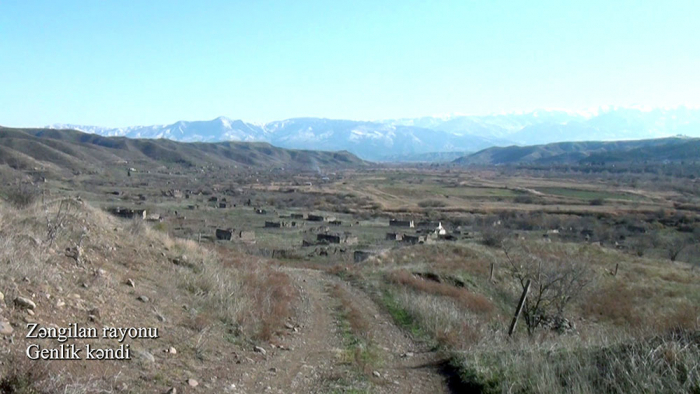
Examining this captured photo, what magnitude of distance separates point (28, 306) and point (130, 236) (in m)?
7.45

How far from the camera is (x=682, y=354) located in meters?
5.91

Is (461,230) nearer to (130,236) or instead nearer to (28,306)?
(130,236)

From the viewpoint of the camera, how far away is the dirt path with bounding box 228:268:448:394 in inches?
282

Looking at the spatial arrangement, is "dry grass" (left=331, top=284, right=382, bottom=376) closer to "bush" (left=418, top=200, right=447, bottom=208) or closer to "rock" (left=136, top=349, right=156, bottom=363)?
"rock" (left=136, top=349, right=156, bottom=363)

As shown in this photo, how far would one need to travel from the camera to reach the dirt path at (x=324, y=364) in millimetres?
7156

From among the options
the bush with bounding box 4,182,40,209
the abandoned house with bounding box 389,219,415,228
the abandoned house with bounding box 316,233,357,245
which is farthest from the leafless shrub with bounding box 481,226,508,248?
the bush with bounding box 4,182,40,209

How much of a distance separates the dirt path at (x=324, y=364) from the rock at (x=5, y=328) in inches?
99.4

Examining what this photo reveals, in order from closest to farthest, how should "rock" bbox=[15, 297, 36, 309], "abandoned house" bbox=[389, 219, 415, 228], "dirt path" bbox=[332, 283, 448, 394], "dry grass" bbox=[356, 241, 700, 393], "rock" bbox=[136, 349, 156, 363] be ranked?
1. "dry grass" bbox=[356, 241, 700, 393]
2. "rock" bbox=[15, 297, 36, 309]
3. "rock" bbox=[136, 349, 156, 363]
4. "dirt path" bbox=[332, 283, 448, 394]
5. "abandoned house" bbox=[389, 219, 415, 228]

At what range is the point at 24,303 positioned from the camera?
6336mm

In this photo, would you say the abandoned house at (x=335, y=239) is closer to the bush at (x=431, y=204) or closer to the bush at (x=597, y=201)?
the bush at (x=431, y=204)

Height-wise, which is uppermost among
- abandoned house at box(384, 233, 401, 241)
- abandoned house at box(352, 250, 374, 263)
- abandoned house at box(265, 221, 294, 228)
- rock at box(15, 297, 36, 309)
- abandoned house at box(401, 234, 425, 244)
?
rock at box(15, 297, 36, 309)

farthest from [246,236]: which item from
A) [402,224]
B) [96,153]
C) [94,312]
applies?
[96,153]

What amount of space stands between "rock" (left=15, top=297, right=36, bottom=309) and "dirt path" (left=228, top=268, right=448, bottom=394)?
2.65 m

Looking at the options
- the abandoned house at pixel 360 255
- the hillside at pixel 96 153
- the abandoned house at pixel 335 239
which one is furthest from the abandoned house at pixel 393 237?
the hillside at pixel 96 153
